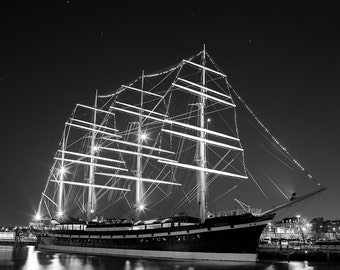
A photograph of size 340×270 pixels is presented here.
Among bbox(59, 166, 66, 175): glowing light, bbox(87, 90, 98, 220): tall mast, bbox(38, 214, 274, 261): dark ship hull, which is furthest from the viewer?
bbox(59, 166, 66, 175): glowing light

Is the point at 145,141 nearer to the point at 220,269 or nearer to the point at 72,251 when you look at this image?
the point at 72,251

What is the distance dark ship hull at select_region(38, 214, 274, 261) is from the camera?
3594 cm

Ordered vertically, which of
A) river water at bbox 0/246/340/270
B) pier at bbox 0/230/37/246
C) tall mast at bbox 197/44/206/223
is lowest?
river water at bbox 0/246/340/270

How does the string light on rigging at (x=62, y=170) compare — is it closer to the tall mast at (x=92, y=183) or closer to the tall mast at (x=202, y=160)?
the tall mast at (x=92, y=183)

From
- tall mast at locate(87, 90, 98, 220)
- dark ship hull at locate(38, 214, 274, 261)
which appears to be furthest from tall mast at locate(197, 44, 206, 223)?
tall mast at locate(87, 90, 98, 220)

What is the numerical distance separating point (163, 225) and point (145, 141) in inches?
871

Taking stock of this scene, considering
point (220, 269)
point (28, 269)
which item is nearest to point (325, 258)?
point (220, 269)

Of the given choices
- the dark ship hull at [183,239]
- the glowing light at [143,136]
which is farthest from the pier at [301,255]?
the glowing light at [143,136]

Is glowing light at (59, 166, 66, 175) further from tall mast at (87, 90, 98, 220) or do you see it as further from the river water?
the river water

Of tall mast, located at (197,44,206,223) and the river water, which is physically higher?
tall mast, located at (197,44,206,223)

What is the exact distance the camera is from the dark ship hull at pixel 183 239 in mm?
35938

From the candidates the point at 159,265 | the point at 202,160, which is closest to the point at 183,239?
the point at 159,265

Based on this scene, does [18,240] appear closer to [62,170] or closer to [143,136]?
[62,170]

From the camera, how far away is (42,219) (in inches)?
2694
